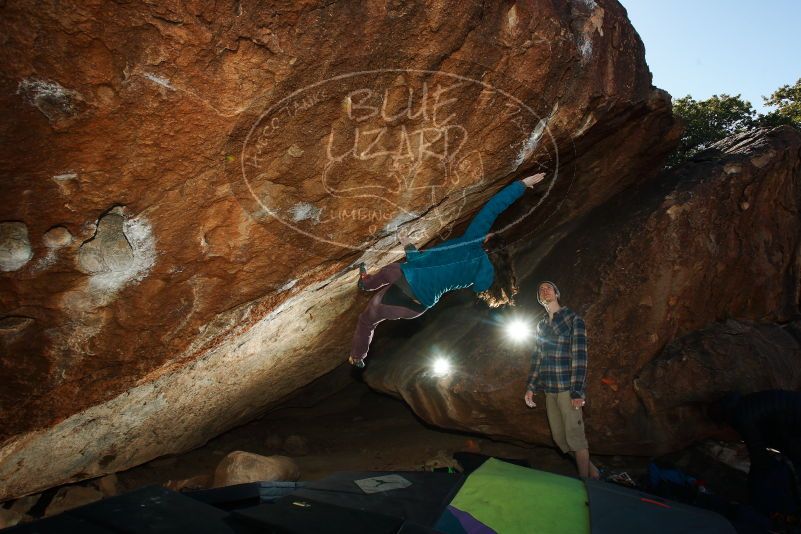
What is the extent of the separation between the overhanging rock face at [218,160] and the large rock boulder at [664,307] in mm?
1555

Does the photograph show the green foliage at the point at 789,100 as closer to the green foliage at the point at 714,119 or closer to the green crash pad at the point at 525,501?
the green foliage at the point at 714,119

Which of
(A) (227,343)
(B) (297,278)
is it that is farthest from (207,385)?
(B) (297,278)

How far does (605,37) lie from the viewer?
13.9 feet

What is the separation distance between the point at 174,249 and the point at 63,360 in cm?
135

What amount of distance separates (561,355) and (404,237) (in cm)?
216

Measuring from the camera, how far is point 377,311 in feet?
16.4

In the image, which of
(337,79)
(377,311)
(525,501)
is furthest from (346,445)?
(337,79)

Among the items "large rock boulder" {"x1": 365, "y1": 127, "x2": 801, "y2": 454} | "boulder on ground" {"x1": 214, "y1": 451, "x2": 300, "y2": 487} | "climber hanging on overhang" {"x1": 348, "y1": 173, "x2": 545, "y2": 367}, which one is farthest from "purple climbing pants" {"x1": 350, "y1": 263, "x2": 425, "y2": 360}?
"boulder on ground" {"x1": 214, "y1": 451, "x2": 300, "y2": 487}

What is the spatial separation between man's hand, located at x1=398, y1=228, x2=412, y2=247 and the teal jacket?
0.74 feet

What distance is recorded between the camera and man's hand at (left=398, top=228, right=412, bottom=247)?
469 cm

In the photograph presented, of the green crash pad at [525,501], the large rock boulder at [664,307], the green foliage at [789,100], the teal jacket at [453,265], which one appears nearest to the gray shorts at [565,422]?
the large rock boulder at [664,307]

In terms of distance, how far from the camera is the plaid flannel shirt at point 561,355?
438 centimetres

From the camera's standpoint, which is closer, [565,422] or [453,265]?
[565,422]

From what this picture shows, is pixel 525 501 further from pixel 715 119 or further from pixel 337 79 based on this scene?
pixel 715 119
